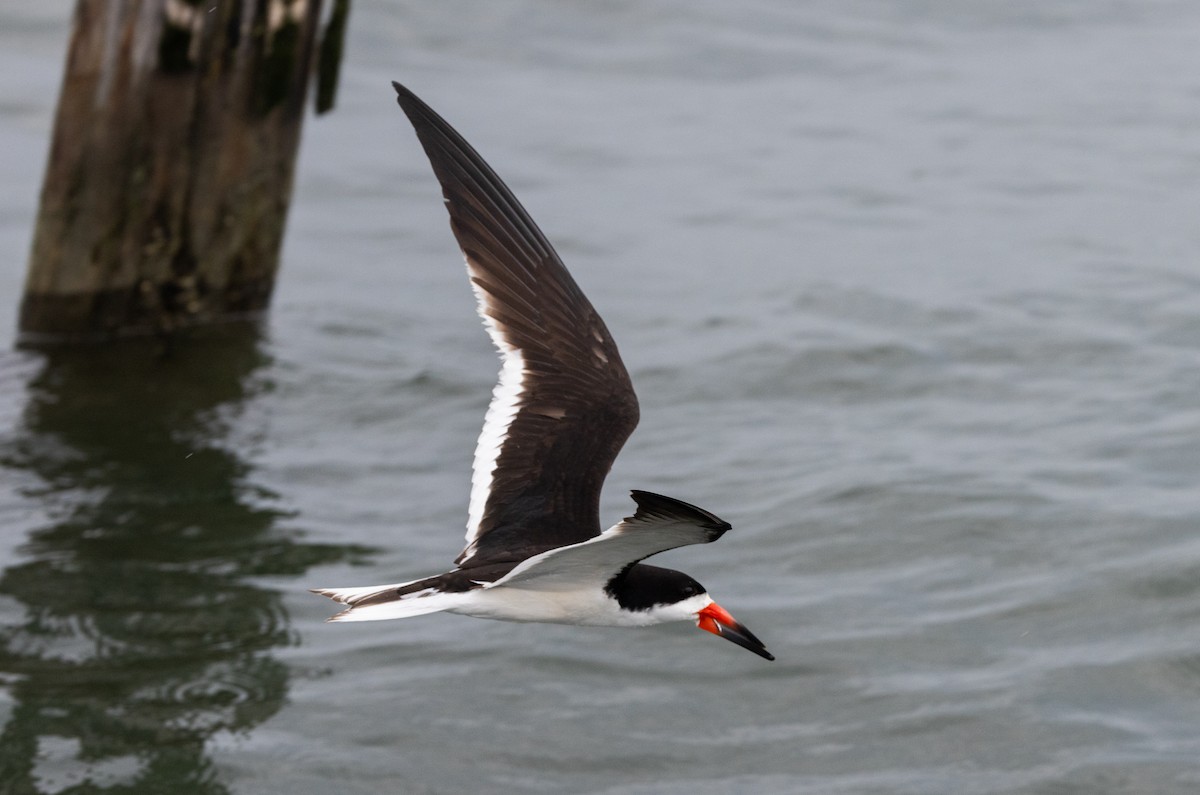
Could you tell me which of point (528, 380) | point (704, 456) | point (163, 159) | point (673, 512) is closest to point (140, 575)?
point (528, 380)

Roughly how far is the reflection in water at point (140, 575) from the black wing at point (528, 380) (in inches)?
53.3

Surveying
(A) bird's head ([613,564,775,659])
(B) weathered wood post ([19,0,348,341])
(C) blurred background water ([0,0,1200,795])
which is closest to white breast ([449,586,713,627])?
(A) bird's head ([613,564,775,659])

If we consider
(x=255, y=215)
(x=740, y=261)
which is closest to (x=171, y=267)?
(x=255, y=215)

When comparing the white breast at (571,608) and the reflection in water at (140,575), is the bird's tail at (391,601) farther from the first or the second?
the reflection in water at (140,575)

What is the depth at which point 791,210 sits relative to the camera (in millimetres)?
11719

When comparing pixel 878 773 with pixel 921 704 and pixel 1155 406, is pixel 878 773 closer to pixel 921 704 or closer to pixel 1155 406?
pixel 921 704

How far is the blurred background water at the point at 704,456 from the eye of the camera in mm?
6137

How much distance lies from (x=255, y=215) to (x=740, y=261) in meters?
3.44

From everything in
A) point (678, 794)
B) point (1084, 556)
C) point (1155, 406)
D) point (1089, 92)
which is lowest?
point (678, 794)

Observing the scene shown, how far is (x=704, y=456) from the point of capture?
333 inches

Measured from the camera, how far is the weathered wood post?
7.96 meters

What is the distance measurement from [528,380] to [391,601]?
127 centimetres

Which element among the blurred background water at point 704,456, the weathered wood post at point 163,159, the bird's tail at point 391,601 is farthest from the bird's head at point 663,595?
the weathered wood post at point 163,159

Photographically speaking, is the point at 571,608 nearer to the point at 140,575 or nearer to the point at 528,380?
the point at 528,380
